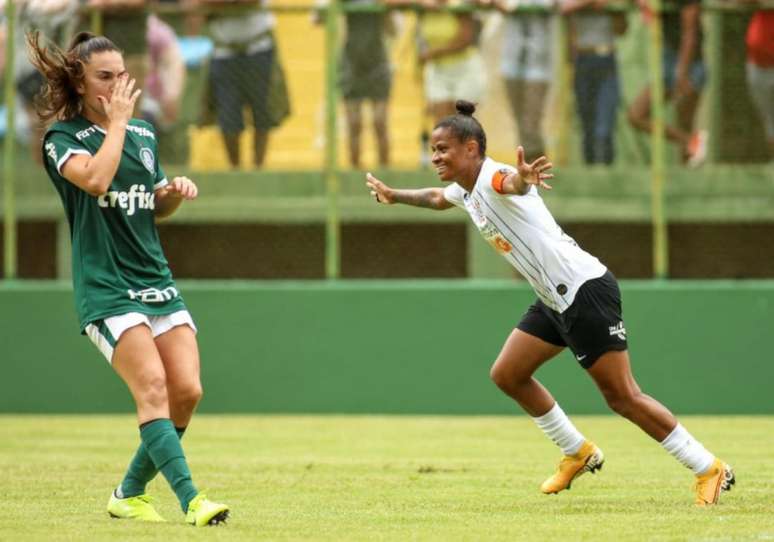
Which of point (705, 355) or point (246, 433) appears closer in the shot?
point (246, 433)

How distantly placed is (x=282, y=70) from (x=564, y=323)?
22.4 feet

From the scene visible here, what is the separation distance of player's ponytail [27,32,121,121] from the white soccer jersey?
2166 millimetres

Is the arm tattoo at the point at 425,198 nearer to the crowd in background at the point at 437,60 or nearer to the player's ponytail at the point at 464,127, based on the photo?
the player's ponytail at the point at 464,127

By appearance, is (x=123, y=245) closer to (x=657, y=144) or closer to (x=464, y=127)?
(x=464, y=127)

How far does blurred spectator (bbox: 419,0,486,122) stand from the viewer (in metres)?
14.8

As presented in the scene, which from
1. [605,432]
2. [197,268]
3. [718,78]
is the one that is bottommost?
[605,432]

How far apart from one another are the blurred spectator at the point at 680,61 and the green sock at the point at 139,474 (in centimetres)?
807

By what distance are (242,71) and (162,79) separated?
738mm

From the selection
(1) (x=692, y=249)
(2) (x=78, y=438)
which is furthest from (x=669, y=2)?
(2) (x=78, y=438)

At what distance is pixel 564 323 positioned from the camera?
346 inches

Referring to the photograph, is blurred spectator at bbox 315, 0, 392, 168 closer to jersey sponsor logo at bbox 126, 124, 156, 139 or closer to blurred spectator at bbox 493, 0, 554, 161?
blurred spectator at bbox 493, 0, 554, 161

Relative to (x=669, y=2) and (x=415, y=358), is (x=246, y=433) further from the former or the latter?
(x=669, y=2)

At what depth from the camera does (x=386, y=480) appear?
9.91 metres

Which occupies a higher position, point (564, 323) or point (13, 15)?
point (13, 15)
